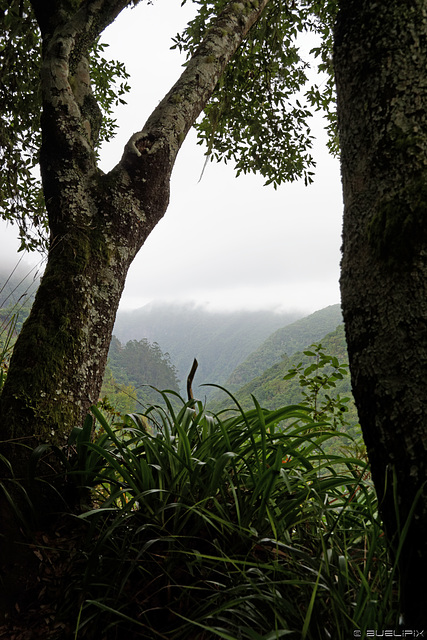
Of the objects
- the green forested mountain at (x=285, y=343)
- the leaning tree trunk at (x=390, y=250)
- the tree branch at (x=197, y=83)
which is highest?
the tree branch at (x=197, y=83)

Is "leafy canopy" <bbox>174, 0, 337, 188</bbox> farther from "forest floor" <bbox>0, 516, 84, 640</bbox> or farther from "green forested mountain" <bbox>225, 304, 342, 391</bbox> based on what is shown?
"green forested mountain" <bbox>225, 304, 342, 391</bbox>

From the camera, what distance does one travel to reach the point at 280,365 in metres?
21.0

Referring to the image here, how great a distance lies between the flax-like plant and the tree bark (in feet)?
A: 0.91

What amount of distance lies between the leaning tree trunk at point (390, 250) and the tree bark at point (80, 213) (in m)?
1.15

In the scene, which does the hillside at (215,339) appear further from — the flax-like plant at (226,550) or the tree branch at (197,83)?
the flax-like plant at (226,550)

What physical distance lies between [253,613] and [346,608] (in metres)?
0.23

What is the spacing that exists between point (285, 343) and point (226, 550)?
72.7 metres

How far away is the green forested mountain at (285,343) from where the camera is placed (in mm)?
66250

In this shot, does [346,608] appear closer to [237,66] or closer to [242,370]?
[237,66]

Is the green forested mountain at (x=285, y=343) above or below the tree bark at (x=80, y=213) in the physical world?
below

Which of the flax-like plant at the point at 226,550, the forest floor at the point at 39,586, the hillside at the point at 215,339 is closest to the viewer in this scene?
the flax-like plant at the point at 226,550

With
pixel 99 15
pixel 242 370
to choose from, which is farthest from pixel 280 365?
pixel 242 370

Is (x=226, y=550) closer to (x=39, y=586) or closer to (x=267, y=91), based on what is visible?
(x=39, y=586)

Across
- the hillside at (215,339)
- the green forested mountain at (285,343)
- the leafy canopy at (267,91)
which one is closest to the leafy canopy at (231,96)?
the leafy canopy at (267,91)
